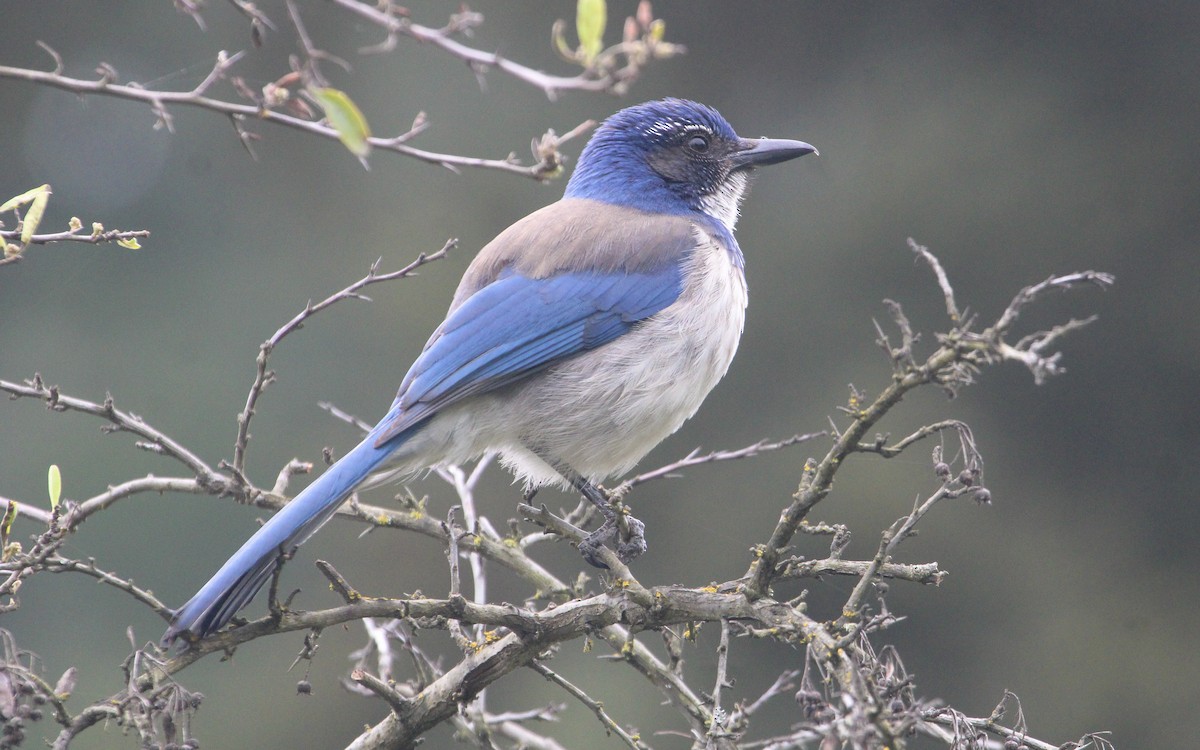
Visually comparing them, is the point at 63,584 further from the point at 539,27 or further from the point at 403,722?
the point at 403,722

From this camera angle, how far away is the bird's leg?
12.0 ft

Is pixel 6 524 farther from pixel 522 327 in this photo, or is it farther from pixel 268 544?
pixel 522 327

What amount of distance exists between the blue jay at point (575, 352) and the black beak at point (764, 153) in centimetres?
42

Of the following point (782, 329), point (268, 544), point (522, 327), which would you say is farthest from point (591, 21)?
point (782, 329)

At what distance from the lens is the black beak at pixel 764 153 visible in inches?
203

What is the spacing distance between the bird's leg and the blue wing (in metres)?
0.44

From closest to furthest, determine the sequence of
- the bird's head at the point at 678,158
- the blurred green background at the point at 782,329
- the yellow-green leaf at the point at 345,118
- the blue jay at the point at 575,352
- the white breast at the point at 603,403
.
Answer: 1. the yellow-green leaf at the point at 345,118
2. the blue jay at the point at 575,352
3. the white breast at the point at 603,403
4. the bird's head at the point at 678,158
5. the blurred green background at the point at 782,329

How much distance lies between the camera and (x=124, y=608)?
10.4 m

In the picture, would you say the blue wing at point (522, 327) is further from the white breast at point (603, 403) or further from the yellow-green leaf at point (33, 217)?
the yellow-green leaf at point (33, 217)

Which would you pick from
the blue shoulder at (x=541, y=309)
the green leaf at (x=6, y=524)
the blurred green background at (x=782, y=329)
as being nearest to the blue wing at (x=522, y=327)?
the blue shoulder at (x=541, y=309)

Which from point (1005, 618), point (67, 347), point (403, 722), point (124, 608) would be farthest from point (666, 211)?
point (67, 347)

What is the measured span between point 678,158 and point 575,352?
1185 millimetres

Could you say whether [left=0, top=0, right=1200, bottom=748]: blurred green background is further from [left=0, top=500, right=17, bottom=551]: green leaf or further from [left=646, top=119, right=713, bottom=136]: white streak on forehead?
[left=0, top=500, right=17, bottom=551]: green leaf

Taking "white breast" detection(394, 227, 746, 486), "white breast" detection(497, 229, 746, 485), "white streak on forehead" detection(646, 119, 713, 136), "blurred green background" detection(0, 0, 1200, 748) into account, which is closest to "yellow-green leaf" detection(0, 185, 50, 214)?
"white breast" detection(394, 227, 746, 486)
